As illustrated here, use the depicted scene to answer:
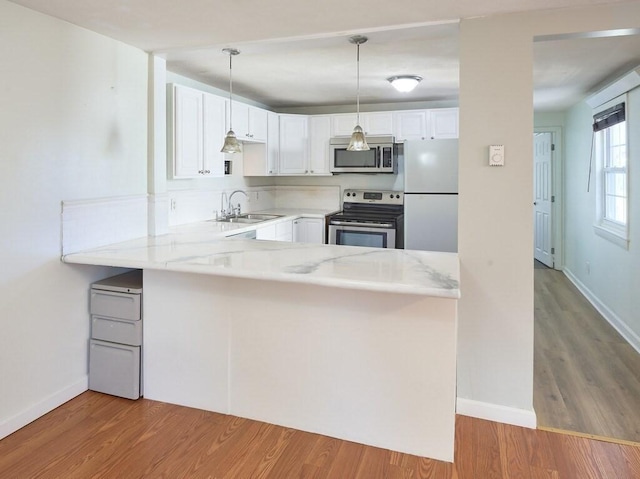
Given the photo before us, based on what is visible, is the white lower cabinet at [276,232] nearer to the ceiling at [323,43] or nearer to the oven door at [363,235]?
the oven door at [363,235]

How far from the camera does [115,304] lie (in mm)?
2652

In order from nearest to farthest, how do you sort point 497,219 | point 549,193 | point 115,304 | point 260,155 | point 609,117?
point 497,219 < point 115,304 < point 609,117 < point 260,155 < point 549,193

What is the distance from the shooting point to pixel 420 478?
1.96 metres

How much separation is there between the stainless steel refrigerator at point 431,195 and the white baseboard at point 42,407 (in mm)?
3117

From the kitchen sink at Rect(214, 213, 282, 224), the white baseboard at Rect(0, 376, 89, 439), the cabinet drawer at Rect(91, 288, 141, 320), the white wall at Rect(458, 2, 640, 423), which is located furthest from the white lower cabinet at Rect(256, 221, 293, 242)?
the white wall at Rect(458, 2, 640, 423)

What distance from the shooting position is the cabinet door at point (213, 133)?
380cm

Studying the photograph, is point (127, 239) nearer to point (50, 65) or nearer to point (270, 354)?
point (50, 65)

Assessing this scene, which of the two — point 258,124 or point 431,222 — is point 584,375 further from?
point 258,124

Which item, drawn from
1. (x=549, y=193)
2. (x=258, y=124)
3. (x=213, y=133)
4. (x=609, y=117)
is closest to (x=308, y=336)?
(x=213, y=133)

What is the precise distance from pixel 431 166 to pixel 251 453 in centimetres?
324

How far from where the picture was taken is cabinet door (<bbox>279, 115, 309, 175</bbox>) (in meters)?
5.16

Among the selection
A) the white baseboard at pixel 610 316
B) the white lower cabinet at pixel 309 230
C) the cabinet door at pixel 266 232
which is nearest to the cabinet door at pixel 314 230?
the white lower cabinet at pixel 309 230

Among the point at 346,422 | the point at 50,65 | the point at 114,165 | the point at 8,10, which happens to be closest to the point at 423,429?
the point at 346,422

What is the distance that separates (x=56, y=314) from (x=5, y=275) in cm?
39
